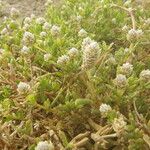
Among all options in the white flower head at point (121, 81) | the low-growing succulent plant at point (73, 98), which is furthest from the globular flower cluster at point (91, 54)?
the white flower head at point (121, 81)

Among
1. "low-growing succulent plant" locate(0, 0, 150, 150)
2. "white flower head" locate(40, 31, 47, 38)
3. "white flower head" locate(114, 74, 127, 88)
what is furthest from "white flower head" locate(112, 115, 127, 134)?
"white flower head" locate(40, 31, 47, 38)

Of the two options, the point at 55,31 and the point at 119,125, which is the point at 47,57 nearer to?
the point at 55,31

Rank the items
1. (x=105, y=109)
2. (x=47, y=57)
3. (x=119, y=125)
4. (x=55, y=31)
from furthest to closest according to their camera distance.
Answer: (x=55, y=31)
(x=47, y=57)
(x=105, y=109)
(x=119, y=125)

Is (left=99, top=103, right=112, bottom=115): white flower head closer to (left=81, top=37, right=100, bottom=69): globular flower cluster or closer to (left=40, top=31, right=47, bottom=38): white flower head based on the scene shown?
(left=81, top=37, right=100, bottom=69): globular flower cluster

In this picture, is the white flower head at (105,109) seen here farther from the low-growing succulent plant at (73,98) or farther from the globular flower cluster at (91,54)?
the globular flower cluster at (91,54)

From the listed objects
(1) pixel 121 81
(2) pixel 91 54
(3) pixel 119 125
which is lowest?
(3) pixel 119 125

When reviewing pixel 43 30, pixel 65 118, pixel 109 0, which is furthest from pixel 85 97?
pixel 109 0

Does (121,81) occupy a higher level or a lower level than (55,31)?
lower

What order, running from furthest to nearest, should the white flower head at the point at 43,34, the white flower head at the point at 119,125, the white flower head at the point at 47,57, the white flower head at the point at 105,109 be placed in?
the white flower head at the point at 43,34, the white flower head at the point at 47,57, the white flower head at the point at 105,109, the white flower head at the point at 119,125

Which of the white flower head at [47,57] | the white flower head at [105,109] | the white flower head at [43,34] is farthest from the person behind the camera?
the white flower head at [43,34]

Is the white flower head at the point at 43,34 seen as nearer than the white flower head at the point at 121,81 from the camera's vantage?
No

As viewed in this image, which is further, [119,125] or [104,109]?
[104,109]

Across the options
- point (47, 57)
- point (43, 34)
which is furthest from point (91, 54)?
point (43, 34)
